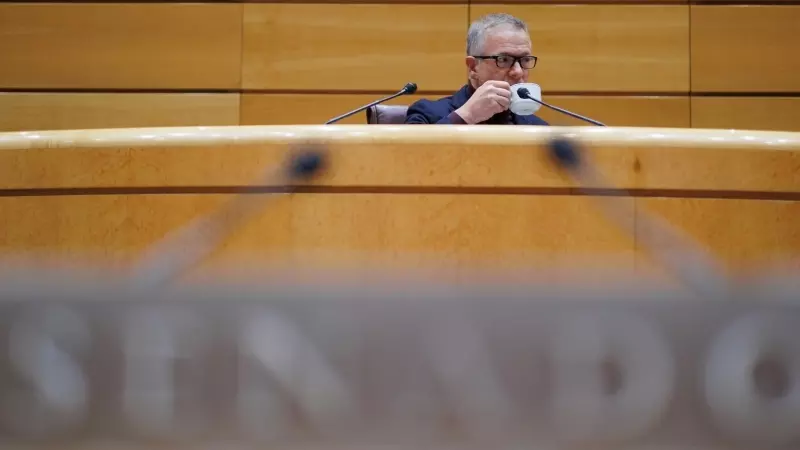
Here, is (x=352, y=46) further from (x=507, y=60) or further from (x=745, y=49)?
(x=745, y=49)

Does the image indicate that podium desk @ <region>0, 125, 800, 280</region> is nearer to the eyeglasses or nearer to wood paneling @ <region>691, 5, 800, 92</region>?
the eyeglasses

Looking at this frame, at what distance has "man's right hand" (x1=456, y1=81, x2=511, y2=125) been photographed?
1.17 metres

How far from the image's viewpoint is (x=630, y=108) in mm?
1890

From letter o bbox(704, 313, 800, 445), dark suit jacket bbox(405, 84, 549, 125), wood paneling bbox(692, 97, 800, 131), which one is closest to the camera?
letter o bbox(704, 313, 800, 445)

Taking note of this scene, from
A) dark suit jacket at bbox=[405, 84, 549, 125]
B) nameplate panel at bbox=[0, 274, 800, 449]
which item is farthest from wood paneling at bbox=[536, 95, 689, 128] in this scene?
nameplate panel at bbox=[0, 274, 800, 449]

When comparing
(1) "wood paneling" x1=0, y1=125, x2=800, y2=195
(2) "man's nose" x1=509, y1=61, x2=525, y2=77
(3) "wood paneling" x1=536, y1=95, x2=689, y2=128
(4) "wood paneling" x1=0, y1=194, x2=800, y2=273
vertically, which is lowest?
(4) "wood paneling" x1=0, y1=194, x2=800, y2=273

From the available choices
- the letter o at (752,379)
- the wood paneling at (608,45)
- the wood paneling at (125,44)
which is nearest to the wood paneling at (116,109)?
the wood paneling at (125,44)

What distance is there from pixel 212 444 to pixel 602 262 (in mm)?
362

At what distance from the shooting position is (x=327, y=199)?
Result: 741 mm

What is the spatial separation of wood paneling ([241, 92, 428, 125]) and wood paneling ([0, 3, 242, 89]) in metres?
0.07

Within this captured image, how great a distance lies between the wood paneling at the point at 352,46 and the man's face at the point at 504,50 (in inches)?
Result: 22.5

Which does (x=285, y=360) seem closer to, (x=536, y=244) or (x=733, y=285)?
(x=536, y=244)

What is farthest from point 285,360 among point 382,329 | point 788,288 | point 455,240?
point 788,288

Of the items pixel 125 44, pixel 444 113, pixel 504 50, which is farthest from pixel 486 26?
pixel 125 44
